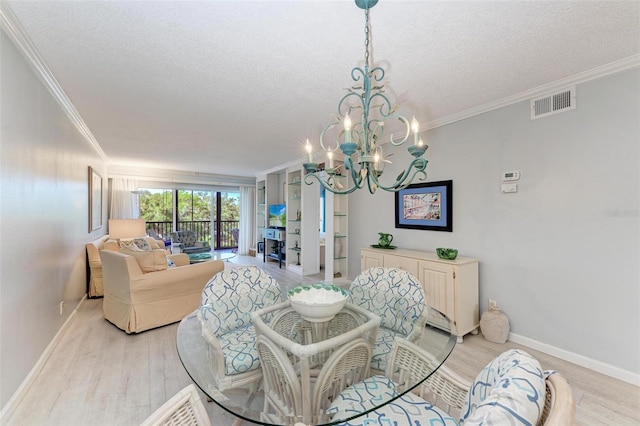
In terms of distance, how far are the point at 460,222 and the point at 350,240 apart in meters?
1.87

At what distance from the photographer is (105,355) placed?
232 centimetres

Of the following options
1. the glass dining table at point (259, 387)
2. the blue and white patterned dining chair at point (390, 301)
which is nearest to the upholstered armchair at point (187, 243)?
the glass dining table at point (259, 387)

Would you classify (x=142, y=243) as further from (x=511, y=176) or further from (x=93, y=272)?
(x=511, y=176)

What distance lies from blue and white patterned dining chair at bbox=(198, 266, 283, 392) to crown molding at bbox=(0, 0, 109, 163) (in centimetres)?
192

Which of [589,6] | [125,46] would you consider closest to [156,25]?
[125,46]

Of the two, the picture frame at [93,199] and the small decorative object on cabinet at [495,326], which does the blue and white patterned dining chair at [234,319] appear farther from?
the picture frame at [93,199]

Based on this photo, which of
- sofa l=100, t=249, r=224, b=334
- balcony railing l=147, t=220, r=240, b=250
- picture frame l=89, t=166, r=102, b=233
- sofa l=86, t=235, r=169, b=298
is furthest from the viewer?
balcony railing l=147, t=220, r=240, b=250

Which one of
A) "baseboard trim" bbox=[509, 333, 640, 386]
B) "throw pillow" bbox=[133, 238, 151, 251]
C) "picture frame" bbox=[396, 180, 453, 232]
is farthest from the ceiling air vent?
"throw pillow" bbox=[133, 238, 151, 251]

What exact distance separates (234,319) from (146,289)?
5.07 feet

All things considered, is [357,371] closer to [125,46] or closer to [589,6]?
[589,6]

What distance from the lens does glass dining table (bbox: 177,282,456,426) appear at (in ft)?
3.32

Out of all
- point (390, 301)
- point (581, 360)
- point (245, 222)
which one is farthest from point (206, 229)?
point (581, 360)

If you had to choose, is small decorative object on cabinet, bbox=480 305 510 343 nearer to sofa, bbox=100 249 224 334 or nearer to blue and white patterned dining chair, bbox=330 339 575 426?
blue and white patterned dining chair, bbox=330 339 575 426

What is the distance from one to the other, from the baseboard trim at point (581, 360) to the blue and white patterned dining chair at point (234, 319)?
2361 mm
